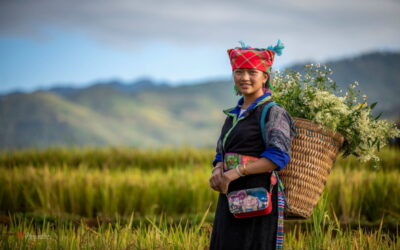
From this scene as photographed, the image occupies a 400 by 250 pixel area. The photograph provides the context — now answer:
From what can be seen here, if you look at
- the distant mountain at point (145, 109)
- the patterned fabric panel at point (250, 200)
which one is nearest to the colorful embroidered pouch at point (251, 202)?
the patterned fabric panel at point (250, 200)

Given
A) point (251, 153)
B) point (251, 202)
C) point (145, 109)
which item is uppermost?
point (251, 153)

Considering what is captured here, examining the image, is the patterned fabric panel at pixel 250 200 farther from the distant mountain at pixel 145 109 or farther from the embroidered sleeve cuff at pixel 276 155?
the distant mountain at pixel 145 109

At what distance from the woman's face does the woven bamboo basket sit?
0.30m

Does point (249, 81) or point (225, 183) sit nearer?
point (225, 183)

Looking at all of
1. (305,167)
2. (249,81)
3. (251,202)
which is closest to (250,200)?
(251,202)

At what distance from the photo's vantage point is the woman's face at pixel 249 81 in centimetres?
281

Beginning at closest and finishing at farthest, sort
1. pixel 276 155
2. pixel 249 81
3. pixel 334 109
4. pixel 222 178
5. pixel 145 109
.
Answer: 1. pixel 276 155
2. pixel 222 178
3. pixel 249 81
4. pixel 334 109
5. pixel 145 109

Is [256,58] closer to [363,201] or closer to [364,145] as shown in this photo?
[364,145]


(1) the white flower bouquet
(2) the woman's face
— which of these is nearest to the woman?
(2) the woman's face

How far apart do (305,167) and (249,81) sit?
571mm

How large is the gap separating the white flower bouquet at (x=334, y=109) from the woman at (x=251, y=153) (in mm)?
222

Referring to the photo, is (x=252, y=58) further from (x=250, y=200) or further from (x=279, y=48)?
(x=250, y=200)

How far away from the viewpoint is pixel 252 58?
9.13ft

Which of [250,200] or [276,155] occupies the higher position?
[276,155]
